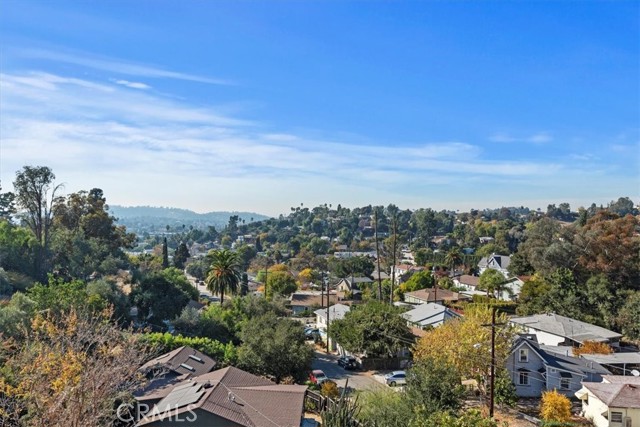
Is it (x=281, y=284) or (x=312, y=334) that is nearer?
→ (x=312, y=334)

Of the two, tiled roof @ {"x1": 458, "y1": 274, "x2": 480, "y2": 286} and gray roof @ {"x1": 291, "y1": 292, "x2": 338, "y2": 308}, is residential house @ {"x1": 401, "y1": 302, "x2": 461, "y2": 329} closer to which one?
gray roof @ {"x1": 291, "y1": 292, "x2": 338, "y2": 308}

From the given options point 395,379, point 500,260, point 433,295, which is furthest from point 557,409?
point 500,260

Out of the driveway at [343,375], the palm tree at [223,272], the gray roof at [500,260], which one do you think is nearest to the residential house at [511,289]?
the gray roof at [500,260]

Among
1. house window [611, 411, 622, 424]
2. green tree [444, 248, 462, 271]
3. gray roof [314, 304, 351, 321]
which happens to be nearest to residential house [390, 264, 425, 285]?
green tree [444, 248, 462, 271]

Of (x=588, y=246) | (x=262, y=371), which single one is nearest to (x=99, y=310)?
(x=262, y=371)

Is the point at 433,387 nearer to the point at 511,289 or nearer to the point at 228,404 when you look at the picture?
the point at 228,404

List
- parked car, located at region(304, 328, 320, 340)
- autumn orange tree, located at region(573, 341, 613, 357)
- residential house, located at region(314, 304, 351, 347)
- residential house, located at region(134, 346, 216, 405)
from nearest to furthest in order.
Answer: residential house, located at region(134, 346, 216, 405)
autumn orange tree, located at region(573, 341, 613, 357)
residential house, located at region(314, 304, 351, 347)
parked car, located at region(304, 328, 320, 340)

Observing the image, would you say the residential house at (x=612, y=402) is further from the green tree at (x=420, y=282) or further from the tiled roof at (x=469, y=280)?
the tiled roof at (x=469, y=280)

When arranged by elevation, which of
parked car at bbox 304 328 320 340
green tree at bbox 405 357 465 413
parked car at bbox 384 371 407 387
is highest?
green tree at bbox 405 357 465 413
